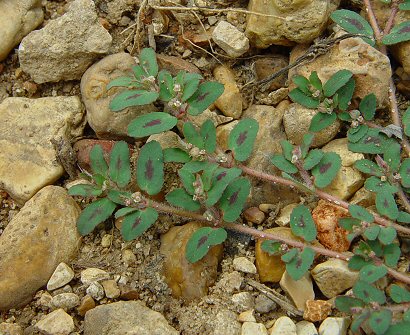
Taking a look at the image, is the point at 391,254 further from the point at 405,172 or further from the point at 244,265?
the point at 244,265

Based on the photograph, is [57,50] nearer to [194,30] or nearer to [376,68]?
[194,30]

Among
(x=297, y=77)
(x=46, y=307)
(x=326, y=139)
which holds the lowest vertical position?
(x=46, y=307)

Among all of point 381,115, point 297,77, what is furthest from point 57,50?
point 381,115

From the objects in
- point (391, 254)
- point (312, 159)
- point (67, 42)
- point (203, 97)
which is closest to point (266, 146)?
point (312, 159)

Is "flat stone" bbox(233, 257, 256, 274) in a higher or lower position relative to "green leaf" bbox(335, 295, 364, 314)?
lower

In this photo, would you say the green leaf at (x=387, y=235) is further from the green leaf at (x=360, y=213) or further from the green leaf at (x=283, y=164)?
the green leaf at (x=283, y=164)

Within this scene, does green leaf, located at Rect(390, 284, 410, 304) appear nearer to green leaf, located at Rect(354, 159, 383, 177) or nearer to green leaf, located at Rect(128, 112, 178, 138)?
green leaf, located at Rect(354, 159, 383, 177)

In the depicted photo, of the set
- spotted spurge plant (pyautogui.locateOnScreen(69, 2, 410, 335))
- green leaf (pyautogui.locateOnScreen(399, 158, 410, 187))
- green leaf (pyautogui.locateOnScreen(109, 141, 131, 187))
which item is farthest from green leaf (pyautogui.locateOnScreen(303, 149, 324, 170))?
green leaf (pyautogui.locateOnScreen(109, 141, 131, 187))
